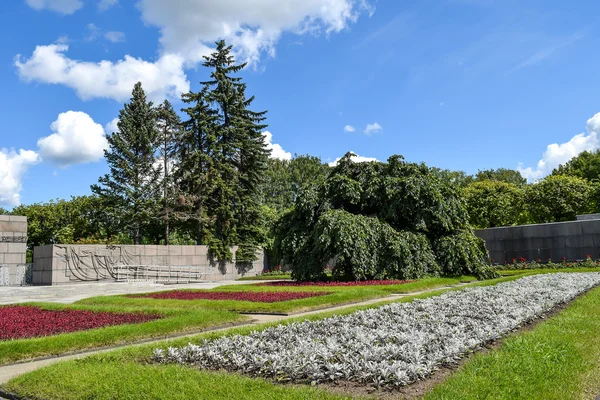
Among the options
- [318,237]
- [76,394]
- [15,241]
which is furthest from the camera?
[15,241]

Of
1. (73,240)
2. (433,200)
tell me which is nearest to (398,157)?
(433,200)

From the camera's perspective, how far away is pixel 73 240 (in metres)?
37.2

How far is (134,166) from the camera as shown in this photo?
3397 cm

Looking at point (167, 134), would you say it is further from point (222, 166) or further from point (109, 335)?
point (109, 335)

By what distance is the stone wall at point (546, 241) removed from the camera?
23.0 meters

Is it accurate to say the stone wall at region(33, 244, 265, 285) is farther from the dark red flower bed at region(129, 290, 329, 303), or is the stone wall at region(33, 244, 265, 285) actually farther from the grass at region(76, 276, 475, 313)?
the grass at region(76, 276, 475, 313)

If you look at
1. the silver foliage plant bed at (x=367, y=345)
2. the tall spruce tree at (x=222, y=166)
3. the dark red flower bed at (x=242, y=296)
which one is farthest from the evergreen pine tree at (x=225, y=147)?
the silver foliage plant bed at (x=367, y=345)

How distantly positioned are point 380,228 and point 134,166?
22.9 m

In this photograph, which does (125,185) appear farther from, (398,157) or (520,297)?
(520,297)

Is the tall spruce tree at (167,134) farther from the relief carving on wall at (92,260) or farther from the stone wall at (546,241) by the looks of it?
the stone wall at (546,241)

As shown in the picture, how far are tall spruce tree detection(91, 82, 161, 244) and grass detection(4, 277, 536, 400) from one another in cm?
2873

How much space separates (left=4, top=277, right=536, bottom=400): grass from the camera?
13.0ft

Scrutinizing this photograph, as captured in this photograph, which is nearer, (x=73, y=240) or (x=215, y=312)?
(x=215, y=312)

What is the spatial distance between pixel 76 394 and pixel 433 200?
1604 cm
